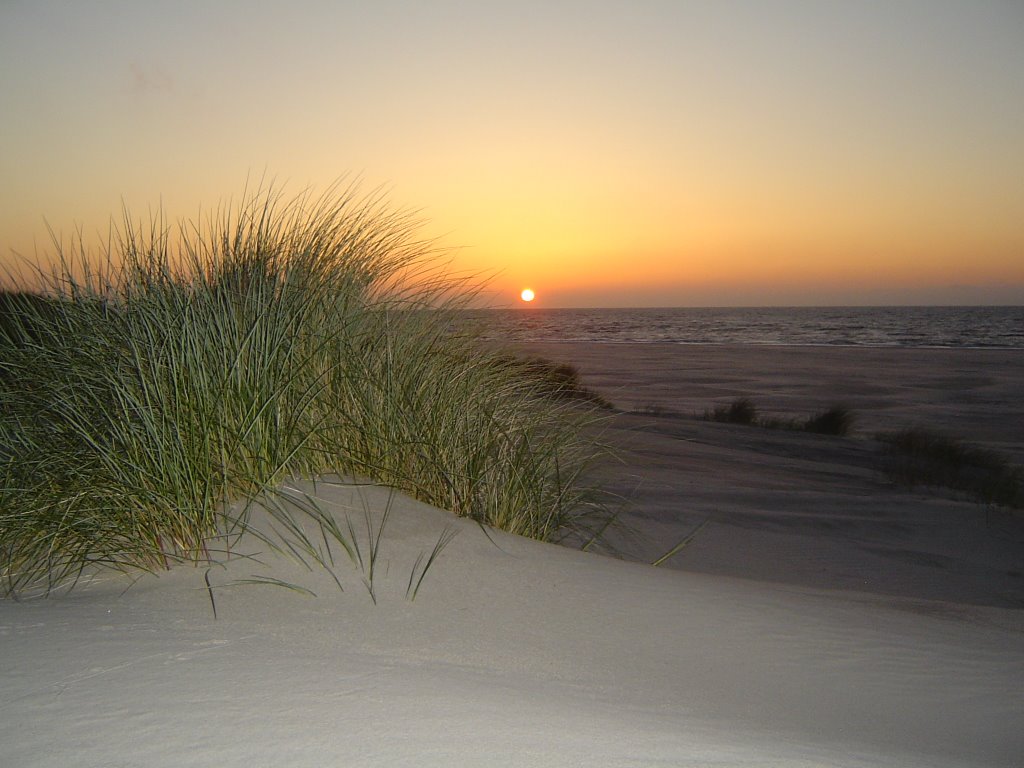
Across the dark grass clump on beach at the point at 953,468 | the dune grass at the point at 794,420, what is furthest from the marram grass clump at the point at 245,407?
the dune grass at the point at 794,420

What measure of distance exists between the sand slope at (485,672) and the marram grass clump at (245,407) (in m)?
0.26

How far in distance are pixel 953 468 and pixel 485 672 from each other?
23.6 ft

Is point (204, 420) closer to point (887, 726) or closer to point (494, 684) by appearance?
point (494, 684)

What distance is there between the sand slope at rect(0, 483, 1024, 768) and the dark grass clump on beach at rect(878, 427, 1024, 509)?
14.7 feet

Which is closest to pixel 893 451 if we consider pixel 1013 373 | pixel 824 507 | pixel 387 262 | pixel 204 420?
pixel 824 507

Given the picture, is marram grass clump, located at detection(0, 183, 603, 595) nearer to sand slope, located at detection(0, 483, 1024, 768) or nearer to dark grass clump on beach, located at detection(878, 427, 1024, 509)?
sand slope, located at detection(0, 483, 1024, 768)

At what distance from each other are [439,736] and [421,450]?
181cm

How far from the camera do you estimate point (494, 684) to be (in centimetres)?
156

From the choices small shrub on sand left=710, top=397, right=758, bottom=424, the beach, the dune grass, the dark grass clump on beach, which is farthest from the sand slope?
small shrub on sand left=710, top=397, right=758, bottom=424

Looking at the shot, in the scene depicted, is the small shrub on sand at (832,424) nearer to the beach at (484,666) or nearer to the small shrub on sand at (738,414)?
the small shrub on sand at (738,414)

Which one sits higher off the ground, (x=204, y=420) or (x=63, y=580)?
(x=204, y=420)

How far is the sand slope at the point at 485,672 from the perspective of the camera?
1227 mm

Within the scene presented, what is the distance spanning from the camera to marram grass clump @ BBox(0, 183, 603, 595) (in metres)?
2.21

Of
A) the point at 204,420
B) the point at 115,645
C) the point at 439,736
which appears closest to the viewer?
the point at 439,736
